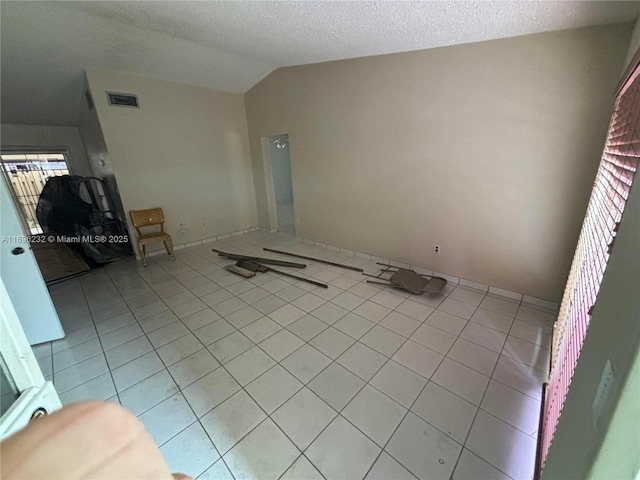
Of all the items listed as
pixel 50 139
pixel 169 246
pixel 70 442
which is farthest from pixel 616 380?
pixel 50 139

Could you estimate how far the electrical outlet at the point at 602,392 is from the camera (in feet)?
1.63

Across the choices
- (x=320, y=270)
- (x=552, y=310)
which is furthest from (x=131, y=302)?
(x=552, y=310)

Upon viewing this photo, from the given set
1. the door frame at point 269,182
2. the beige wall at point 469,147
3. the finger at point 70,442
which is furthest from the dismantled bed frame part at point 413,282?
the door frame at point 269,182

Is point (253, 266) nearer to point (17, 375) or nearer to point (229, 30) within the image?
point (229, 30)

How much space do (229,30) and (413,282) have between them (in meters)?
3.20

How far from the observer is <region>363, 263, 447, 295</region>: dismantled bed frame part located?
279cm

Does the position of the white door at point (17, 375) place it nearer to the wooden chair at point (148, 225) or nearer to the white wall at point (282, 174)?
the wooden chair at point (148, 225)

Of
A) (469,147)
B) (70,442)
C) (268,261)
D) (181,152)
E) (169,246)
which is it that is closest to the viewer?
(70,442)

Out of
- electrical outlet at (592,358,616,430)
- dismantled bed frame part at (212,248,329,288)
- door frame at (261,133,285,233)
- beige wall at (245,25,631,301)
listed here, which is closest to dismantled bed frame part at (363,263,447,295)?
beige wall at (245,25,631,301)

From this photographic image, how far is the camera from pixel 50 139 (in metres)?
5.47

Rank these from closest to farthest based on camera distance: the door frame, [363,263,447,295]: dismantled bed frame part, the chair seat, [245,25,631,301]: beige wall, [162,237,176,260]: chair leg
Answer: [245,25,631,301]: beige wall → [363,263,447,295]: dismantled bed frame part → the chair seat → [162,237,176,260]: chair leg → the door frame

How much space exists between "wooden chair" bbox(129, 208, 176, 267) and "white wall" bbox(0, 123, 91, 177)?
3721mm

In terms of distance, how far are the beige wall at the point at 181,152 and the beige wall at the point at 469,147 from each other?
1558mm

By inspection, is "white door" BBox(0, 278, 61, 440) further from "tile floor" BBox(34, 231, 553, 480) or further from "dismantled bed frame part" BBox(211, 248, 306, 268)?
"dismantled bed frame part" BBox(211, 248, 306, 268)
